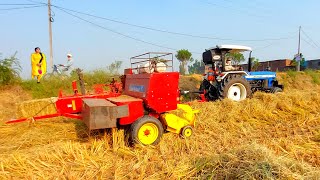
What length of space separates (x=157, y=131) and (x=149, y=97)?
2.18ft

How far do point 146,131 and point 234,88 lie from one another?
15.3ft

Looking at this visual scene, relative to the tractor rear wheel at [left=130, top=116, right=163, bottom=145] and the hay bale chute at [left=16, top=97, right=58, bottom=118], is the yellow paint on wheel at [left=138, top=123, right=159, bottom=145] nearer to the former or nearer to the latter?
the tractor rear wheel at [left=130, top=116, right=163, bottom=145]

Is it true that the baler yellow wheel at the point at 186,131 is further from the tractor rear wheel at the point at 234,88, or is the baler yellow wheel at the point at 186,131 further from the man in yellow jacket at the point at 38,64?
the man in yellow jacket at the point at 38,64

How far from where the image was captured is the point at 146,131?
5.08 m

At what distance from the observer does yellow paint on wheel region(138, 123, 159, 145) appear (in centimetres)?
502

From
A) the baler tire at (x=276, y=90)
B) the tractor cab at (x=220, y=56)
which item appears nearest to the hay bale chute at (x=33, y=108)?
the tractor cab at (x=220, y=56)

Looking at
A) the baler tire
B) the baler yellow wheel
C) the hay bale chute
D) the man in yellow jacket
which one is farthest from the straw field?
the man in yellow jacket

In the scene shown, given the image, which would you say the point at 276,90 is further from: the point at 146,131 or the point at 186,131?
the point at 146,131

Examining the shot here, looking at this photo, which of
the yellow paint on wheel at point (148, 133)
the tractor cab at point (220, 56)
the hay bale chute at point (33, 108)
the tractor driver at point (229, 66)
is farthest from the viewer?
the tractor driver at point (229, 66)

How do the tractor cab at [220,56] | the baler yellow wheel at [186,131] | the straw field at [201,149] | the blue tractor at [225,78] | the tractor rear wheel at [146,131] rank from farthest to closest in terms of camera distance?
the tractor cab at [220,56], the blue tractor at [225,78], the baler yellow wheel at [186,131], the tractor rear wheel at [146,131], the straw field at [201,149]

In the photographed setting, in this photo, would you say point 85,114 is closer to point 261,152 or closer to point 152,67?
point 152,67

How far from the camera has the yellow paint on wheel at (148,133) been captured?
5.02m

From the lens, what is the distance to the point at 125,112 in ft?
16.0

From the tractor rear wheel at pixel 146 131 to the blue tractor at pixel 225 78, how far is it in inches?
151
